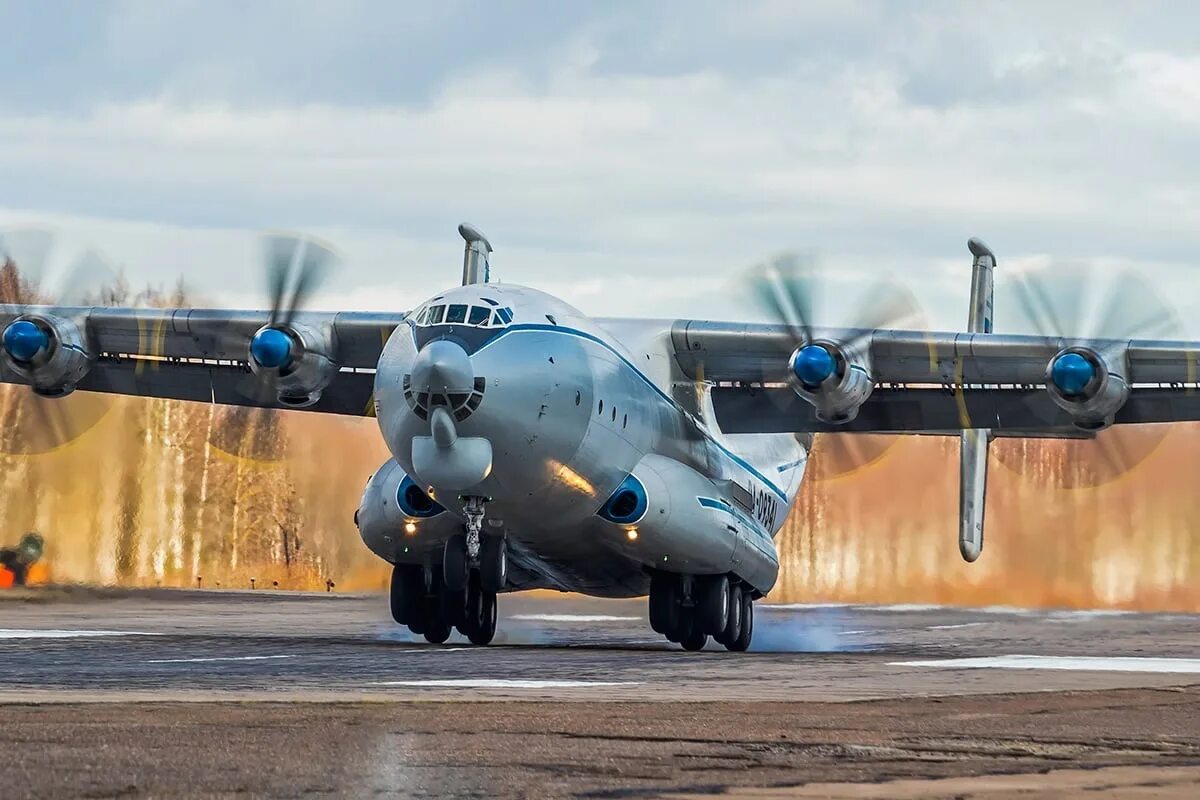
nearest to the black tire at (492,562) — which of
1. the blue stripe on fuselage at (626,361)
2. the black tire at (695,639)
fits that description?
the blue stripe on fuselage at (626,361)

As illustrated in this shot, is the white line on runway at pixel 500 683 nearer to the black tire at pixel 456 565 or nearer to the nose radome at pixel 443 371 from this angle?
the nose radome at pixel 443 371

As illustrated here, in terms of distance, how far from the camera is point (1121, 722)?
12.5m

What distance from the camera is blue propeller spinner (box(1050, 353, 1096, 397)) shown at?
24.8 metres

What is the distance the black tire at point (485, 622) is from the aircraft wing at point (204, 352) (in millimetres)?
3724

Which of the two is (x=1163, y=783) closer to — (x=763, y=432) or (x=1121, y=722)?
(x=1121, y=722)

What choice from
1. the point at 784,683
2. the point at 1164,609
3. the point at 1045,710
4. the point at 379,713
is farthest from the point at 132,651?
the point at 1164,609

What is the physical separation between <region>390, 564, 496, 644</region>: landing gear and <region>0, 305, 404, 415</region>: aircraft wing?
9.64ft

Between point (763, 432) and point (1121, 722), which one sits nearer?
point (1121, 722)

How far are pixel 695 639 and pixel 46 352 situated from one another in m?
9.82

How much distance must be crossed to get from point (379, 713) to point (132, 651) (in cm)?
898

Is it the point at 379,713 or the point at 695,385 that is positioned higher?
the point at 695,385

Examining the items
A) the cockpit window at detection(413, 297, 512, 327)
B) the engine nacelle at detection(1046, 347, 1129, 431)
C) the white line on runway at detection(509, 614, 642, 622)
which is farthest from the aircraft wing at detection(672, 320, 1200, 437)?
the white line on runway at detection(509, 614, 642, 622)

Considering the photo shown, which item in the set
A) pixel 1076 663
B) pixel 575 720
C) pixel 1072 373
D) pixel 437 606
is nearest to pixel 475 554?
pixel 437 606

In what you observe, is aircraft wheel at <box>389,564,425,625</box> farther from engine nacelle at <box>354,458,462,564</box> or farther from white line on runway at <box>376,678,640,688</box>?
white line on runway at <box>376,678,640,688</box>
